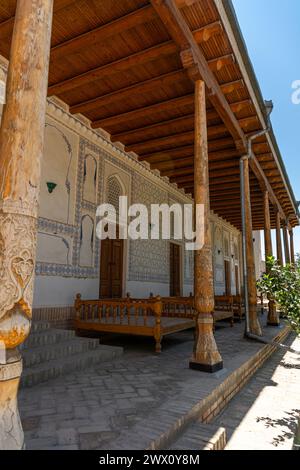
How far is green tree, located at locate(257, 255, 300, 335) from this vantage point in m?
3.20

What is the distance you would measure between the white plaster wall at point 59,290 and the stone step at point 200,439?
378cm

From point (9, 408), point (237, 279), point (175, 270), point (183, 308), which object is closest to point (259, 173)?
point (183, 308)

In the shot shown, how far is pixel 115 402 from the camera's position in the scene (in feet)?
9.77

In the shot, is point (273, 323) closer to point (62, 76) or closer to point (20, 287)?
point (62, 76)

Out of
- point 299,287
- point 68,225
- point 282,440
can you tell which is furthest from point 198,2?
point 282,440

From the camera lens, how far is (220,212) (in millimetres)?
15250

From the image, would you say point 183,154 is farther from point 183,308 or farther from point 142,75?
point 183,308

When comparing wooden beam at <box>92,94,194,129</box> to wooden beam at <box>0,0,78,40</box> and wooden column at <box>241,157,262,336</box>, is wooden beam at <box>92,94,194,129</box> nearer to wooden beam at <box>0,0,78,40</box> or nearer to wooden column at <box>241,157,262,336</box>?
wooden column at <box>241,157,262,336</box>

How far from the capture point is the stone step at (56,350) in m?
3.90

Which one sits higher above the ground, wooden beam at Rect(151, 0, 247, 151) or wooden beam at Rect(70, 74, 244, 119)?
wooden beam at Rect(70, 74, 244, 119)

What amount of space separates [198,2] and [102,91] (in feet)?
8.03

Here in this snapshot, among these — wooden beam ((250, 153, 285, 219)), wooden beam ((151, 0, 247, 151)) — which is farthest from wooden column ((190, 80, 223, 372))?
wooden beam ((250, 153, 285, 219))

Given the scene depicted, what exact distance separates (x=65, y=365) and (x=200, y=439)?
2227 millimetres

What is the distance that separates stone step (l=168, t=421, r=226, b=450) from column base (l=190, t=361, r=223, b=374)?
137 cm
